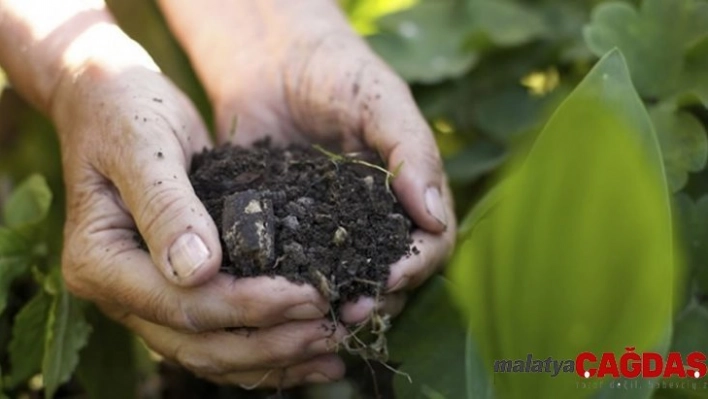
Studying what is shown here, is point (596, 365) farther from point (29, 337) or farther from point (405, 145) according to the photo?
point (29, 337)

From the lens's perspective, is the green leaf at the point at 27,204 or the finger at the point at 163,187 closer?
the finger at the point at 163,187

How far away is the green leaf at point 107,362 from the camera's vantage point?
1.04 metres

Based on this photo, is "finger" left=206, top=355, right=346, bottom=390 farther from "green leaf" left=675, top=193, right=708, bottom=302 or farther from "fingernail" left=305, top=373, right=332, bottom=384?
"green leaf" left=675, top=193, right=708, bottom=302

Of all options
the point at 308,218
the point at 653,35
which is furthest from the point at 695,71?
the point at 308,218

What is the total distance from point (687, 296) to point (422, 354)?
0.91ft

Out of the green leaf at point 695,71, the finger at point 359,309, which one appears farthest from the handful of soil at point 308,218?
the green leaf at point 695,71

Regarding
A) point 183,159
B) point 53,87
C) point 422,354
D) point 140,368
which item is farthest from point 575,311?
point 140,368

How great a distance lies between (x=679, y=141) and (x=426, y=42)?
1.59ft

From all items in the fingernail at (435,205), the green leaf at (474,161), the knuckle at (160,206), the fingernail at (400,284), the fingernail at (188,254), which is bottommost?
the green leaf at (474,161)

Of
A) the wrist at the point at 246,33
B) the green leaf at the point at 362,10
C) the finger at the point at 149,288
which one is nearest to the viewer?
the finger at the point at 149,288

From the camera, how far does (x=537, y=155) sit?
53 cm

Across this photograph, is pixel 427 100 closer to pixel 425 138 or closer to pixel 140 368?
pixel 425 138

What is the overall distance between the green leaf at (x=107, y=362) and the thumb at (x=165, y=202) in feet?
0.91

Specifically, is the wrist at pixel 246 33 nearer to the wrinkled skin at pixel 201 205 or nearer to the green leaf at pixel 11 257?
the wrinkled skin at pixel 201 205
